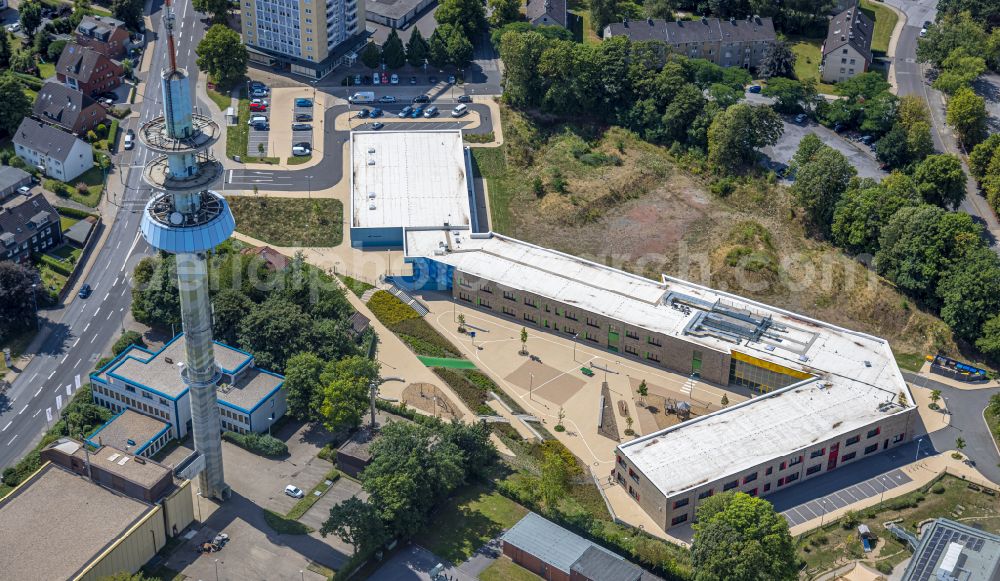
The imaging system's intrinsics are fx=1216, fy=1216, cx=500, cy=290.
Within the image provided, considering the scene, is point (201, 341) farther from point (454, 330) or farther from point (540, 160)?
point (540, 160)

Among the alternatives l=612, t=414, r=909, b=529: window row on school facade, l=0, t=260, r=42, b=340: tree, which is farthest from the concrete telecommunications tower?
l=612, t=414, r=909, b=529: window row on school facade

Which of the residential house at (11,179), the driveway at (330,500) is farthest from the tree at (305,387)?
the residential house at (11,179)

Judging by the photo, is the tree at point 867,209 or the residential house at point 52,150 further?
the residential house at point 52,150

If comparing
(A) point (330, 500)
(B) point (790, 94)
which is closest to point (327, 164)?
(A) point (330, 500)

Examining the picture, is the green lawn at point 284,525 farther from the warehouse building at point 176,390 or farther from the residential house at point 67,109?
the residential house at point 67,109

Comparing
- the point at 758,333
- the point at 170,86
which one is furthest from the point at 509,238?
the point at 170,86

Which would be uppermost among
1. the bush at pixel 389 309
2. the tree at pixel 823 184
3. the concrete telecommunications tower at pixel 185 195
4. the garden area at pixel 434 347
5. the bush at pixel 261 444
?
the concrete telecommunications tower at pixel 185 195
